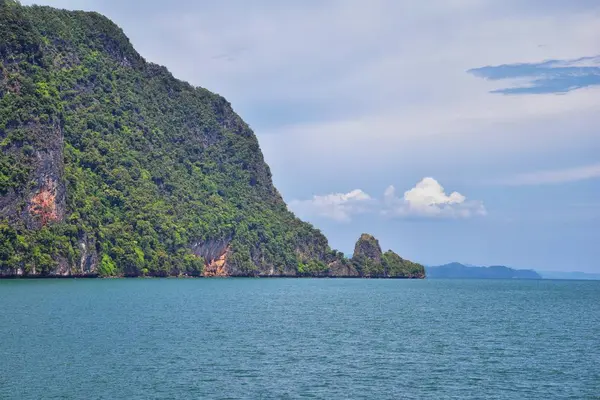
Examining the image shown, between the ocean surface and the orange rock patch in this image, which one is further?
the orange rock patch

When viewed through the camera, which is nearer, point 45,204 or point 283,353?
point 283,353

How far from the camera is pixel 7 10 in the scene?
172 m

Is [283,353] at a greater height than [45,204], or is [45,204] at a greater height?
[45,204]

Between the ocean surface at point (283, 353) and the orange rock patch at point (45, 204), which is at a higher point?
the orange rock patch at point (45, 204)

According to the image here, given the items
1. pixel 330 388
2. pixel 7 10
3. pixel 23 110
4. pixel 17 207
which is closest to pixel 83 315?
pixel 330 388

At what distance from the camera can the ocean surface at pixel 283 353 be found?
42.2 metres

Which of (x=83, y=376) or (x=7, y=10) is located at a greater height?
(x=7, y=10)

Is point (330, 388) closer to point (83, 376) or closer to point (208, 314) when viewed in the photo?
point (83, 376)

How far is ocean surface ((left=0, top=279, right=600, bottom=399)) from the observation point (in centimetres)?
4219

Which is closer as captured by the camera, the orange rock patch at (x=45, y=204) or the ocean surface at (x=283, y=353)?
the ocean surface at (x=283, y=353)

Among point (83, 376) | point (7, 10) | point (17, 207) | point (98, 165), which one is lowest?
point (83, 376)

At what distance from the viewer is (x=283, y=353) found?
5450cm

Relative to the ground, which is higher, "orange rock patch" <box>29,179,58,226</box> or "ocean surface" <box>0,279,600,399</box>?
"orange rock patch" <box>29,179,58,226</box>

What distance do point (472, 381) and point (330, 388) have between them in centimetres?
905
